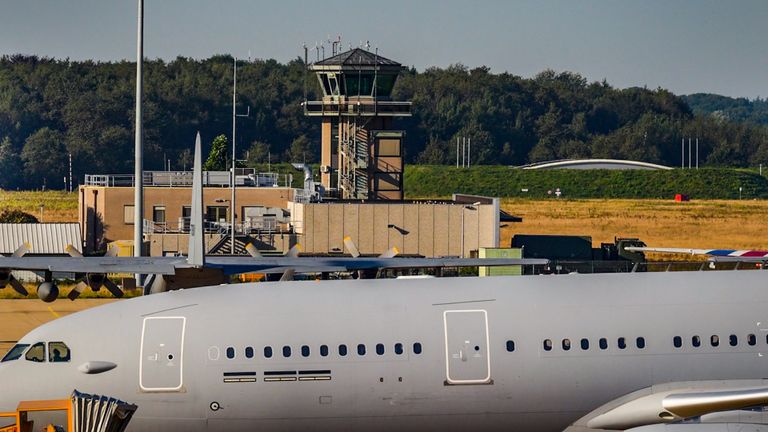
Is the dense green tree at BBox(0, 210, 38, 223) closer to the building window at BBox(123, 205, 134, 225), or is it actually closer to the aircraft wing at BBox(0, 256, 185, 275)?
the building window at BBox(123, 205, 134, 225)

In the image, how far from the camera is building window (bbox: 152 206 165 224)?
278 feet

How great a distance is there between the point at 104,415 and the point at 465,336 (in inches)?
277

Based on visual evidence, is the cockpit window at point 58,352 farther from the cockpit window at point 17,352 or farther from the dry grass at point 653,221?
→ the dry grass at point 653,221

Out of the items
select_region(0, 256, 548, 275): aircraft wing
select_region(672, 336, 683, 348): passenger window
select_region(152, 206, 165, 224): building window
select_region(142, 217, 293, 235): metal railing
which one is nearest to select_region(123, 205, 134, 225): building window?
select_region(152, 206, 165, 224): building window

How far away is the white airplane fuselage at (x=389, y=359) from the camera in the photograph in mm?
24688

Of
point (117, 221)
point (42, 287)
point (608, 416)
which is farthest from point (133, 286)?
point (608, 416)

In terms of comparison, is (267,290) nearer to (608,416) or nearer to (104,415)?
(104,415)

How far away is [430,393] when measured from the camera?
24.7m

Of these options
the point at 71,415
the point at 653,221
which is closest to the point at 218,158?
the point at 653,221

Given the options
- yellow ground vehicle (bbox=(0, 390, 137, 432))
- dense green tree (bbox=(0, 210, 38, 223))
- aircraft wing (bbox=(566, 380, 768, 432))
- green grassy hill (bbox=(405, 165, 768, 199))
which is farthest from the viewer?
green grassy hill (bbox=(405, 165, 768, 199))

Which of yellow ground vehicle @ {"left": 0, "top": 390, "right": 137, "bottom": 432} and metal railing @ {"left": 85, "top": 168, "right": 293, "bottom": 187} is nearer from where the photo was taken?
yellow ground vehicle @ {"left": 0, "top": 390, "right": 137, "bottom": 432}

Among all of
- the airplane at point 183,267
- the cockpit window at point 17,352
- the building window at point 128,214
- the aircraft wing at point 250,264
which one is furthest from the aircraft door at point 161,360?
the building window at point 128,214

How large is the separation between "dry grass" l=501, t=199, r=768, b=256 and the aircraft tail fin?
82.7 m

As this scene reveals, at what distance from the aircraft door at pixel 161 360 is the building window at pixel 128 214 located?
60361 mm
